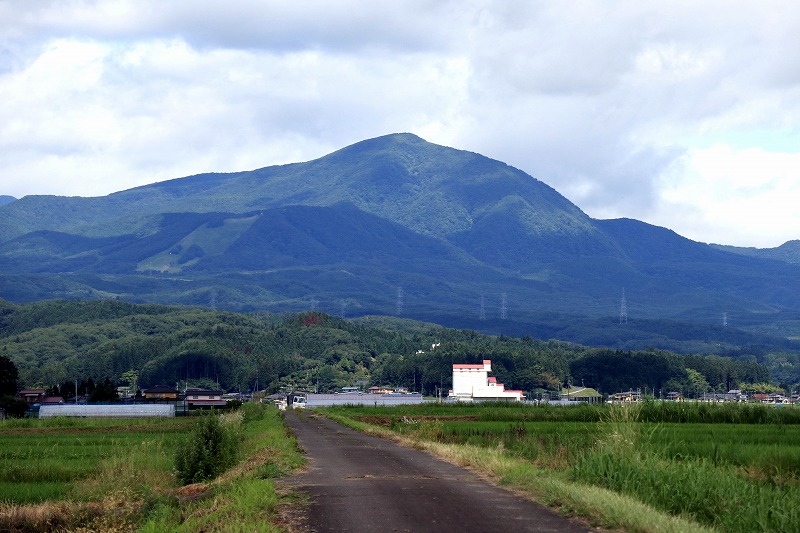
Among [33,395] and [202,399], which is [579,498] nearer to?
[202,399]

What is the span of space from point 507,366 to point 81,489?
17171 centimetres

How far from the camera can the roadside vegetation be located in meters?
20.3

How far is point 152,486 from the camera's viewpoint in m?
30.1

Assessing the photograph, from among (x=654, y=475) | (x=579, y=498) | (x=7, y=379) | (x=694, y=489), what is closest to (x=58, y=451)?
(x=654, y=475)

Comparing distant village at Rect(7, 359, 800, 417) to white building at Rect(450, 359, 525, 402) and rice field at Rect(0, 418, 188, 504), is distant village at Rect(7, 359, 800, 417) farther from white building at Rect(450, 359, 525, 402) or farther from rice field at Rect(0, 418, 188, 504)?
rice field at Rect(0, 418, 188, 504)

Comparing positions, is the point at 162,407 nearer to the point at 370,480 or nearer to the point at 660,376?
the point at 370,480

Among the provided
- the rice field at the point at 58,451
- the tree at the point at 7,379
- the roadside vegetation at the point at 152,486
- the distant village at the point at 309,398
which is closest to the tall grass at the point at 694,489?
the roadside vegetation at the point at 152,486

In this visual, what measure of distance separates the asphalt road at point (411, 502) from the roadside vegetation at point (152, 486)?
900 mm

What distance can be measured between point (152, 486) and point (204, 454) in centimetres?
272

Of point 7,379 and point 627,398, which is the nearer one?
point 627,398

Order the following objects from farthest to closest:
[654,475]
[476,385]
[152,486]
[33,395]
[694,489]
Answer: [476,385] < [33,395] < [152,486] < [654,475] < [694,489]

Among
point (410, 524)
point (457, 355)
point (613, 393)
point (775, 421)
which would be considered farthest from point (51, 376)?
point (410, 524)

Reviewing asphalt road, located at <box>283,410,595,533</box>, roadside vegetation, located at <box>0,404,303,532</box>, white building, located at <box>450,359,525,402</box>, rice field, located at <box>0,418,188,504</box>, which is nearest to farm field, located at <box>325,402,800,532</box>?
asphalt road, located at <box>283,410,595,533</box>

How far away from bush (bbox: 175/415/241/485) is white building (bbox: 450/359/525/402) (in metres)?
125
